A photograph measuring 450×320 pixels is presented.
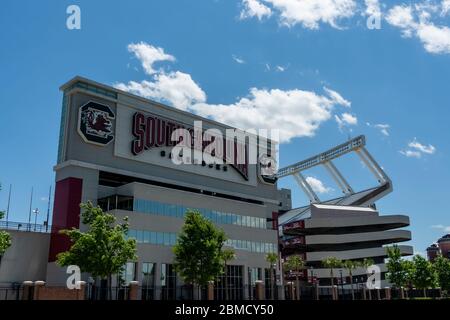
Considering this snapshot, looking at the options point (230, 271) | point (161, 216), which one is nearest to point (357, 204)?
point (230, 271)

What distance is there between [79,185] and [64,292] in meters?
18.1

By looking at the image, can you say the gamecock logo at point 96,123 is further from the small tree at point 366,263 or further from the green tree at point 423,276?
the small tree at point 366,263

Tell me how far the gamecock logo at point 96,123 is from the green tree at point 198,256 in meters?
18.3

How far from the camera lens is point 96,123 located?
63938 mm

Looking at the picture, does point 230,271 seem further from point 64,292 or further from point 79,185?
point 64,292

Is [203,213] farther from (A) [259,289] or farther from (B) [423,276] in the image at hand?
(B) [423,276]

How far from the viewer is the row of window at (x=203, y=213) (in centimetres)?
6352

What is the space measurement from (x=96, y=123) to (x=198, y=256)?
77.8 ft

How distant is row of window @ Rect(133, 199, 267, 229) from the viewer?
63.5 meters

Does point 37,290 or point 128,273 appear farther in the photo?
point 128,273

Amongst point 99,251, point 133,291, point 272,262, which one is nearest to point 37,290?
point 99,251

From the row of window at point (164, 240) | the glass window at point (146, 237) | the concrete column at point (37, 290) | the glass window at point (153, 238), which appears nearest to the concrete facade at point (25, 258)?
the row of window at point (164, 240)

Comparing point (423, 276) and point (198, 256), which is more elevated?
point (198, 256)

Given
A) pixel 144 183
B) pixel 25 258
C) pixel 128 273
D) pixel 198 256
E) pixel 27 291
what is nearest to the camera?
pixel 27 291
